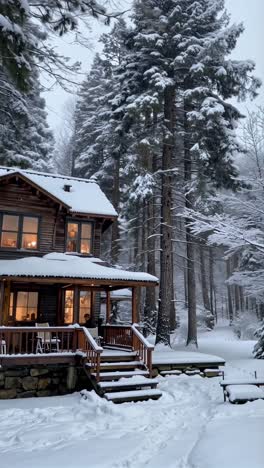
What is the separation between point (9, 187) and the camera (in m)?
16.5

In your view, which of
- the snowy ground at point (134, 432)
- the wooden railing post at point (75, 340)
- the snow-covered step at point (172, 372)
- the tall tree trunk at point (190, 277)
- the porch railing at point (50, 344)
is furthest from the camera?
the tall tree trunk at point (190, 277)

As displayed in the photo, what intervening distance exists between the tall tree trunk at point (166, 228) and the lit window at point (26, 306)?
5308mm

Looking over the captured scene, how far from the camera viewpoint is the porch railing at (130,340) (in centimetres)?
1201

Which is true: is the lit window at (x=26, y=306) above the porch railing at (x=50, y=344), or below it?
above

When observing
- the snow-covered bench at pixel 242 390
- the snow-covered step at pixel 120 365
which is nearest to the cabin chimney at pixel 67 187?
the snow-covered step at pixel 120 365

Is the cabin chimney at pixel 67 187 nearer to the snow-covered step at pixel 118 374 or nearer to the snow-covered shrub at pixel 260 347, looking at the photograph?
the snow-covered step at pixel 118 374

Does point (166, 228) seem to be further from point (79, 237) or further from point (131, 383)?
point (131, 383)

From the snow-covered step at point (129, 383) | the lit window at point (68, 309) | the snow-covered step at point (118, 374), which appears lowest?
the snow-covered step at point (129, 383)

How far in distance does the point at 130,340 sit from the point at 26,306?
5.28 m

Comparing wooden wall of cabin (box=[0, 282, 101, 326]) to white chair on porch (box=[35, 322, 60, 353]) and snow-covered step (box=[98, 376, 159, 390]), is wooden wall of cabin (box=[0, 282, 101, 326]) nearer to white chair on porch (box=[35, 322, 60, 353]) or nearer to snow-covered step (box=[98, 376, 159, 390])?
white chair on porch (box=[35, 322, 60, 353])

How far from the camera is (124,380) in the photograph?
430 inches

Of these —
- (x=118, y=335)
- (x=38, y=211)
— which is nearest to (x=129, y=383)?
(x=118, y=335)

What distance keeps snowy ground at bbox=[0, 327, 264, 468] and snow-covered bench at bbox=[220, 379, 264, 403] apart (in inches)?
8.8

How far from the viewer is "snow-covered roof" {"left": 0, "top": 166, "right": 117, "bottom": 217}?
1802 centimetres
